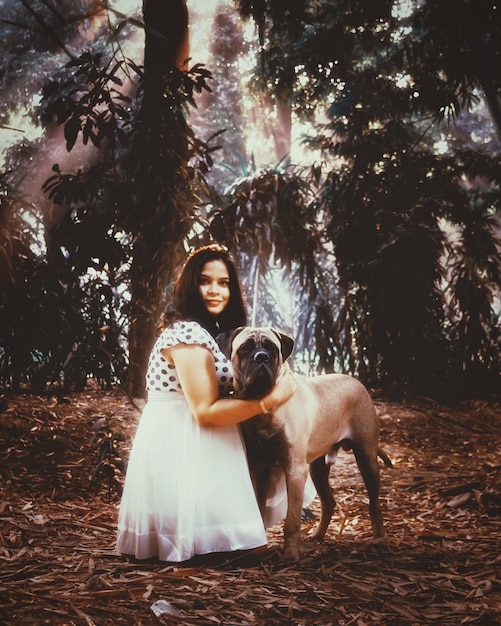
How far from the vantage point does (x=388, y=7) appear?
515 cm

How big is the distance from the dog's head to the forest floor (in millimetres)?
771

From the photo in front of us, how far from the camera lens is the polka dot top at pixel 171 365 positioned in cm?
265

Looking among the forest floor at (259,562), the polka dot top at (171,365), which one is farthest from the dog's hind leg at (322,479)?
the polka dot top at (171,365)

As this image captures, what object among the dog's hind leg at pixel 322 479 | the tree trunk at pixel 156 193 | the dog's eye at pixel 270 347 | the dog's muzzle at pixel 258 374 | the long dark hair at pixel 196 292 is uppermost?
the tree trunk at pixel 156 193

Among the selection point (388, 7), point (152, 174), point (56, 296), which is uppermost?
point (388, 7)

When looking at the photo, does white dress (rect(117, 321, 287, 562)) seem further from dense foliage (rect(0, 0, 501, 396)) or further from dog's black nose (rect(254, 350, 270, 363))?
dense foliage (rect(0, 0, 501, 396))

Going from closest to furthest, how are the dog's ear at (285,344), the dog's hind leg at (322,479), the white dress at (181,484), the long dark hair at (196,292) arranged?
the white dress at (181,484) < the dog's ear at (285,344) < the long dark hair at (196,292) < the dog's hind leg at (322,479)

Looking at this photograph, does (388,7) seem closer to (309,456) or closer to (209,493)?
(309,456)

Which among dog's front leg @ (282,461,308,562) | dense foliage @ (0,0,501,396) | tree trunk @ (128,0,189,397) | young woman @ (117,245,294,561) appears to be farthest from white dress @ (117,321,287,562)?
tree trunk @ (128,0,189,397)

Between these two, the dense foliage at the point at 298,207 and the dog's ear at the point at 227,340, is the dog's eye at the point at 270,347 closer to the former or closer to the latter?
the dog's ear at the point at 227,340

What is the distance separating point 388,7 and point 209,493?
452 centimetres

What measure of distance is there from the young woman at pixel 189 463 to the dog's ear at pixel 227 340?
0.24ft

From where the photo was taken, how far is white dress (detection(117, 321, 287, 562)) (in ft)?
8.64

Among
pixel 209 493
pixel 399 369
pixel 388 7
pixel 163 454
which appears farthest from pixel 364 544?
pixel 399 369
